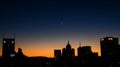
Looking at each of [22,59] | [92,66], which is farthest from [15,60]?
[92,66]

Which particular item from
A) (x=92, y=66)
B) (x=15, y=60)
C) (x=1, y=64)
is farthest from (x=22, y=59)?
(x=92, y=66)

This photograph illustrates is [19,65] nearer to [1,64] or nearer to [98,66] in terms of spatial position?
[1,64]

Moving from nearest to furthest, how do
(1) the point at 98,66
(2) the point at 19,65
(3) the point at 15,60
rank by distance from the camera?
(2) the point at 19,65 < (3) the point at 15,60 < (1) the point at 98,66

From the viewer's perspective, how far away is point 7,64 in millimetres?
160625

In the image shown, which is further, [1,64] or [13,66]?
[1,64]

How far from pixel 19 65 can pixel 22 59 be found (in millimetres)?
12615

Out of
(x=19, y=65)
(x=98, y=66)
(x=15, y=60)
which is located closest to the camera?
(x=19, y=65)

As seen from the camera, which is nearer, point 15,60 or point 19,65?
point 19,65

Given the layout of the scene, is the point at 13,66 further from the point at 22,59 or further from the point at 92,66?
the point at 92,66

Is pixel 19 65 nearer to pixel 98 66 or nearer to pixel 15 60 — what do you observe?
pixel 15 60

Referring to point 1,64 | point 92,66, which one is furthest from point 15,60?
point 92,66

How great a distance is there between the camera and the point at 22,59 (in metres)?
158

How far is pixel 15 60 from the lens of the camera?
6201 inches

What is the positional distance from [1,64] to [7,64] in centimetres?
713
